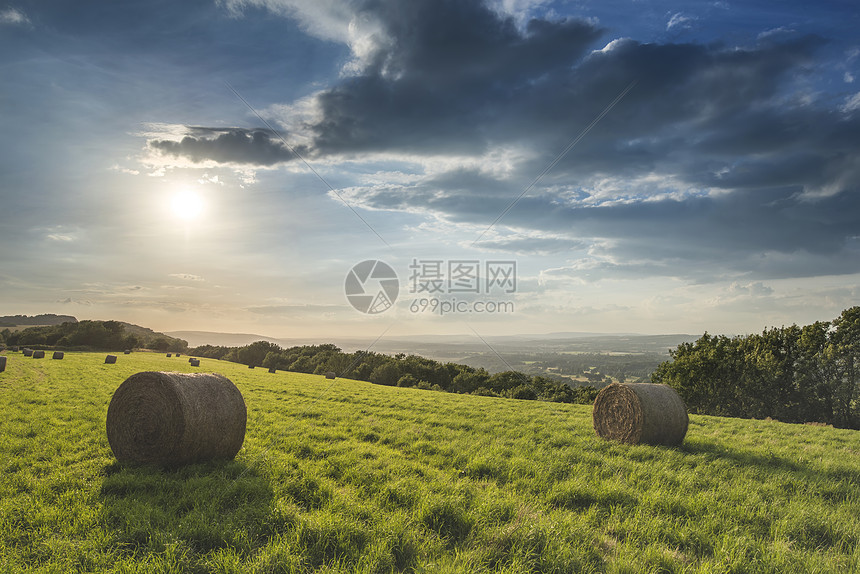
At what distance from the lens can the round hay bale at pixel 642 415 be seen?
12211mm

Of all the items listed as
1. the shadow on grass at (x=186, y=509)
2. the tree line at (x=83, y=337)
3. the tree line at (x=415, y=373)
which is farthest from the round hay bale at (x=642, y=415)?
the tree line at (x=83, y=337)

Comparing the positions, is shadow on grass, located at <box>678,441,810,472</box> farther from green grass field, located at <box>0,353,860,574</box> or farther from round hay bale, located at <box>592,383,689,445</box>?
round hay bale, located at <box>592,383,689,445</box>

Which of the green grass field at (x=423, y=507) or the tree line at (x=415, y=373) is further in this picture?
the tree line at (x=415, y=373)

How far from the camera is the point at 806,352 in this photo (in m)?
37.4

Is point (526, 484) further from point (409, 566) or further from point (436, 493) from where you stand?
point (409, 566)

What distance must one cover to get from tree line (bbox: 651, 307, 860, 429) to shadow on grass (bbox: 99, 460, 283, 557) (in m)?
45.2

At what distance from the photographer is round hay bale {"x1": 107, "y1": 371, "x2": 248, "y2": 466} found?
8.66 meters

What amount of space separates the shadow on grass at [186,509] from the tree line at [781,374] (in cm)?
4525

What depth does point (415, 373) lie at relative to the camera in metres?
59.4

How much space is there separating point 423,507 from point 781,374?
151 feet

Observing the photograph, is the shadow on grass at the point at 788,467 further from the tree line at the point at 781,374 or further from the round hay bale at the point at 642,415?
the tree line at the point at 781,374

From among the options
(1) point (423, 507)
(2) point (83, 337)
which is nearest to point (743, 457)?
(1) point (423, 507)

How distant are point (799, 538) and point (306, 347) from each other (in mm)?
79156

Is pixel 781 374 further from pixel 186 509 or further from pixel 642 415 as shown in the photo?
pixel 186 509
